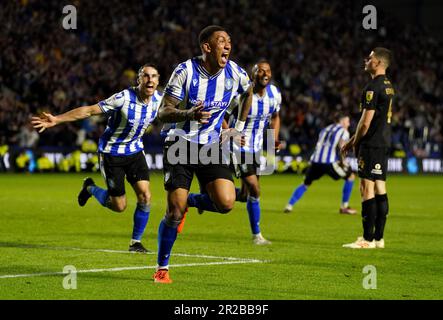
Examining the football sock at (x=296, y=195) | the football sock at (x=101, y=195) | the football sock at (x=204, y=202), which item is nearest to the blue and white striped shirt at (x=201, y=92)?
the football sock at (x=204, y=202)

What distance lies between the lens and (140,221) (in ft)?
37.8

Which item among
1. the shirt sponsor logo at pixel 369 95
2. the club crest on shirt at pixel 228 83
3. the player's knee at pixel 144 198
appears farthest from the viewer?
the shirt sponsor logo at pixel 369 95

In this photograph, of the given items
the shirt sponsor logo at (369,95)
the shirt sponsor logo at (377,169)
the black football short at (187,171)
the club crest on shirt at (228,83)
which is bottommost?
the shirt sponsor logo at (377,169)

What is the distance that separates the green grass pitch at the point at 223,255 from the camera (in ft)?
26.9

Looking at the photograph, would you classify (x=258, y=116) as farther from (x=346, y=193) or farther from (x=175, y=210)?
(x=346, y=193)

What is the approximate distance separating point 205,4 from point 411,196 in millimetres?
18610

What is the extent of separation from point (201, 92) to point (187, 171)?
29.4 inches

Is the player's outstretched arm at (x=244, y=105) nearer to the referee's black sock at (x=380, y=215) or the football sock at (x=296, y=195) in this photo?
the referee's black sock at (x=380, y=215)

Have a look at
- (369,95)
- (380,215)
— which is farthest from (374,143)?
(380,215)

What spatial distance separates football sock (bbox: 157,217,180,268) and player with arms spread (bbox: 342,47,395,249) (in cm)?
388

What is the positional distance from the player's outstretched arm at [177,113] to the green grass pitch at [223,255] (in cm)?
148

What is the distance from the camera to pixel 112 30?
34969 millimetres

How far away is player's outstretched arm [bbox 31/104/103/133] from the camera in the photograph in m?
9.15

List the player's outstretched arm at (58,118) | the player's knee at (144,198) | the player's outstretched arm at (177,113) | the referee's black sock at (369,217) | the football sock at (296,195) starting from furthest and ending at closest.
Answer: the football sock at (296,195), the referee's black sock at (369,217), the player's knee at (144,198), the player's outstretched arm at (58,118), the player's outstretched arm at (177,113)
